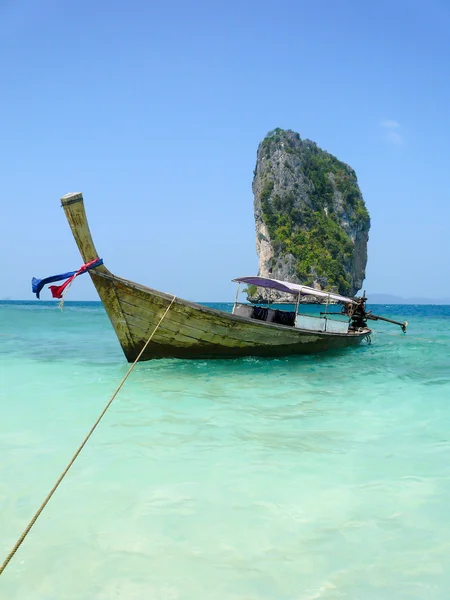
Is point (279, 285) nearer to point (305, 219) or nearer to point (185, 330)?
point (185, 330)

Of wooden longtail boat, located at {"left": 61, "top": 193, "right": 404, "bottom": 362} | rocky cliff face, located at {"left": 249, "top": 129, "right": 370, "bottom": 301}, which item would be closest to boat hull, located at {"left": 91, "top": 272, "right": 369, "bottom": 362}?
wooden longtail boat, located at {"left": 61, "top": 193, "right": 404, "bottom": 362}

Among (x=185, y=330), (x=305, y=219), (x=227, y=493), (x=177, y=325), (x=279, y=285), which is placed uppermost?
(x=305, y=219)

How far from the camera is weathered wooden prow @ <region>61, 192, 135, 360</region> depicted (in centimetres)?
904

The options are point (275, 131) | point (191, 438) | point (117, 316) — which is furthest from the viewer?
point (275, 131)

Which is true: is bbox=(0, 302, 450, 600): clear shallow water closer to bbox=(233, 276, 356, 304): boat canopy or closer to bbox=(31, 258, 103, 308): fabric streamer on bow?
bbox=(31, 258, 103, 308): fabric streamer on bow

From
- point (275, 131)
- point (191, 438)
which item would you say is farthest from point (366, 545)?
point (275, 131)

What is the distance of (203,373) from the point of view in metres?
10.7

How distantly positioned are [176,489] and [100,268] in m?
6.14

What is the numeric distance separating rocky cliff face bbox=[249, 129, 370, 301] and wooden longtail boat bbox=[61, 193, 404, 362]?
238 ft

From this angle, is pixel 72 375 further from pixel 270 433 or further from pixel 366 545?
pixel 366 545

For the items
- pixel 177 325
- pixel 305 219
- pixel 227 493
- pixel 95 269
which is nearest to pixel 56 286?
pixel 95 269

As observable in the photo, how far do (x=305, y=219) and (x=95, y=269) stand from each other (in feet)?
269


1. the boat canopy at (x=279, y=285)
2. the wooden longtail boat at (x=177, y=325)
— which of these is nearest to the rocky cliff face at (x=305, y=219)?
the boat canopy at (x=279, y=285)

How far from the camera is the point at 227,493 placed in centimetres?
459
